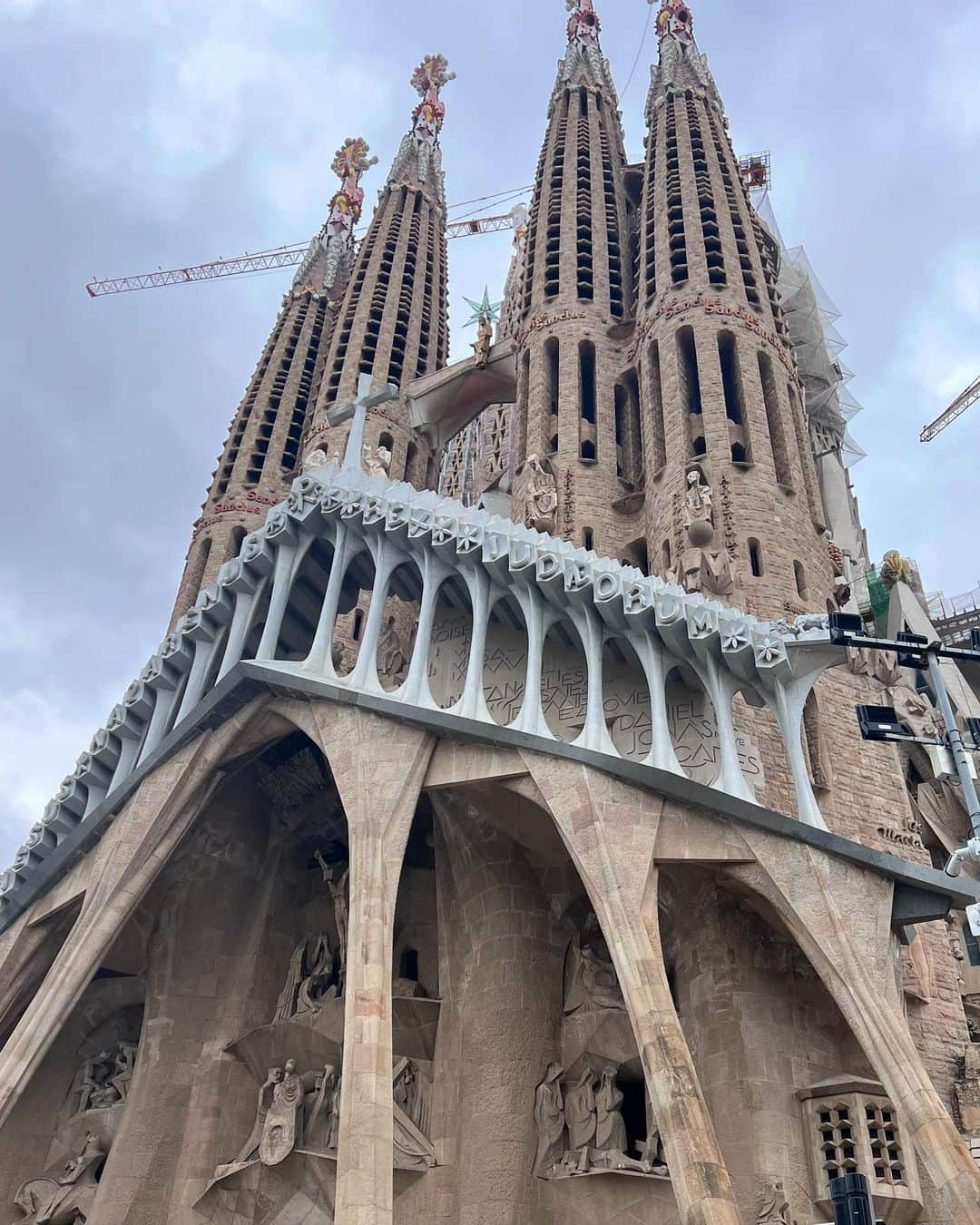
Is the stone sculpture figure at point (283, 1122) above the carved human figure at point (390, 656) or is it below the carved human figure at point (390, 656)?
below

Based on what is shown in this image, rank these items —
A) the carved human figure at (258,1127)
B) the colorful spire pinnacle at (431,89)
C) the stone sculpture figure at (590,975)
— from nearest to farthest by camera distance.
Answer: the stone sculpture figure at (590,975)
the carved human figure at (258,1127)
the colorful spire pinnacle at (431,89)

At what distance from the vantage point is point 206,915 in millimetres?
16641

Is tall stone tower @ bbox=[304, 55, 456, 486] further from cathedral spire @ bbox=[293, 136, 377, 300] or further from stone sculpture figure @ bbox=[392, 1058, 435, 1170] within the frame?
stone sculpture figure @ bbox=[392, 1058, 435, 1170]

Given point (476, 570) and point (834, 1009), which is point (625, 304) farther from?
point (834, 1009)

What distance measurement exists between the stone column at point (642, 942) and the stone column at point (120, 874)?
16.0ft

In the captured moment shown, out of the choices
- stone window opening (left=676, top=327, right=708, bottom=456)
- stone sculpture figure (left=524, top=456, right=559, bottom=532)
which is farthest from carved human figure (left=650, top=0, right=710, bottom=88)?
stone sculpture figure (left=524, top=456, right=559, bottom=532)

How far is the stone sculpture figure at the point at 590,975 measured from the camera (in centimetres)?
1318

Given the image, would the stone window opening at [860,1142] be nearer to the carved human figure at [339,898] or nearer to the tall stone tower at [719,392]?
the carved human figure at [339,898]

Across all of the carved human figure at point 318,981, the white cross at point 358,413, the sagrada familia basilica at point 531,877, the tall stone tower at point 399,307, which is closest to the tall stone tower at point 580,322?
the sagrada familia basilica at point 531,877

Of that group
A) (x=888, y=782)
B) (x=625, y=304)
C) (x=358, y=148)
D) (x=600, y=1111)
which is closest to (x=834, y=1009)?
(x=600, y=1111)

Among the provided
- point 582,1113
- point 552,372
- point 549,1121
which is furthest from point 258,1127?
point 552,372

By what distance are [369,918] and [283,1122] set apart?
12.3 feet

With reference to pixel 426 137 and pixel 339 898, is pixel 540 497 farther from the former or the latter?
pixel 426 137

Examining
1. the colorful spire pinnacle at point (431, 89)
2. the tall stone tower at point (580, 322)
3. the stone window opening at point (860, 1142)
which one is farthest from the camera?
the colorful spire pinnacle at point (431, 89)
